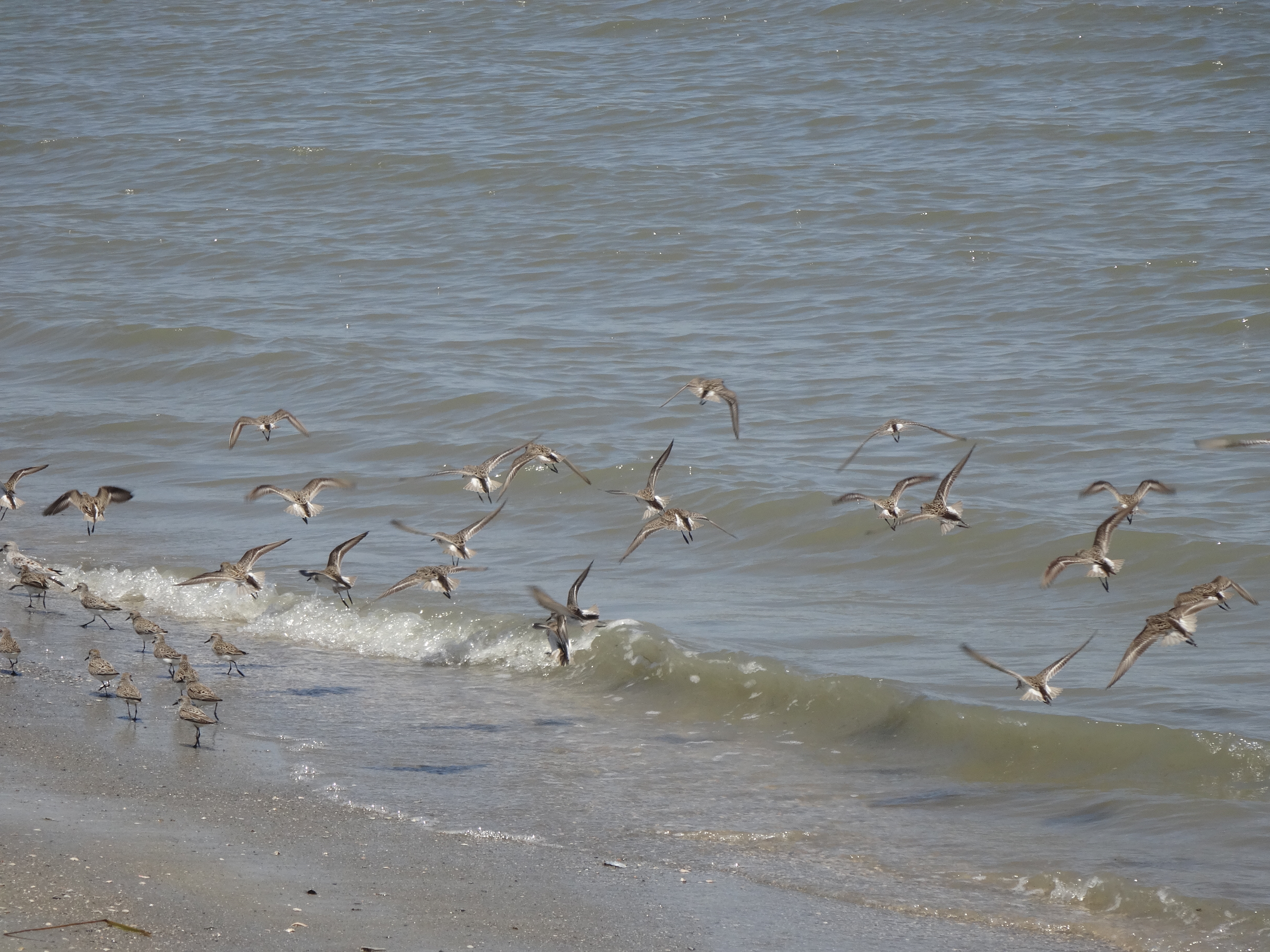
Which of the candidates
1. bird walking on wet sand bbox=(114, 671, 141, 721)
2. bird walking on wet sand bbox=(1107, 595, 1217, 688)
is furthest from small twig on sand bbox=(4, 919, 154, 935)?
bird walking on wet sand bbox=(1107, 595, 1217, 688)

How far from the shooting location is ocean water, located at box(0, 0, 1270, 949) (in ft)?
30.9

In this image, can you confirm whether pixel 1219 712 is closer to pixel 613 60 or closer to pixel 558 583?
pixel 558 583

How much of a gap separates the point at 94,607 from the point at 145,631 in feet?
2.40

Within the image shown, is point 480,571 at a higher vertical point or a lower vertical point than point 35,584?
lower

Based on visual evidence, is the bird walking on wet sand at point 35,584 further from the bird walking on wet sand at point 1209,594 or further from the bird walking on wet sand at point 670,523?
the bird walking on wet sand at point 1209,594

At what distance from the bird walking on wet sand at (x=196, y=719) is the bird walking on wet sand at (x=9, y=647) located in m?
1.77

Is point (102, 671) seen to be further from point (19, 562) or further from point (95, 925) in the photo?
point (95, 925)

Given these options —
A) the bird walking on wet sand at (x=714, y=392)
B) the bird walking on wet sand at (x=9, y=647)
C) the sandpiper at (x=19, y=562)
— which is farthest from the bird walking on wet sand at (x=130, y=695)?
the bird walking on wet sand at (x=714, y=392)

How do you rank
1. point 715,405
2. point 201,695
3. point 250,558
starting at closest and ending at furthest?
1. point 201,695
2. point 250,558
3. point 715,405

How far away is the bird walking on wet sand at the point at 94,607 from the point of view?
40.2 feet

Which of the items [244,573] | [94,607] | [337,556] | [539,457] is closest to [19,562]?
[94,607]

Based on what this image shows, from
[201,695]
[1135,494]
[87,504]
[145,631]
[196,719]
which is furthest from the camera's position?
[87,504]

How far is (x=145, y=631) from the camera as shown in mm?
11773

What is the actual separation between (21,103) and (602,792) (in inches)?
1388
